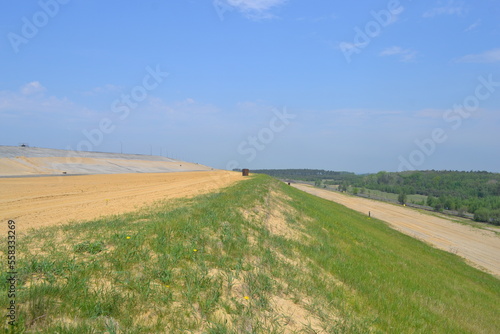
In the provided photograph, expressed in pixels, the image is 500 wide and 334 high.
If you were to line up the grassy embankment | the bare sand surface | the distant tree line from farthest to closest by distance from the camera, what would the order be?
the distant tree line, the bare sand surface, the grassy embankment

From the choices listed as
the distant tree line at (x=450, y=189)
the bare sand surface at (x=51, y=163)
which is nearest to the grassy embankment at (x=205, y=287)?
the bare sand surface at (x=51, y=163)

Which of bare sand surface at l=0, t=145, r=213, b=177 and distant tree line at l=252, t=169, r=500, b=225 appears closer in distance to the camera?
bare sand surface at l=0, t=145, r=213, b=177

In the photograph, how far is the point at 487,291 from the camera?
682 inches

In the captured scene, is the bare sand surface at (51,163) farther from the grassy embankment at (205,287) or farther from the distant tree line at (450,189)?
the distant tree line at (450,189)

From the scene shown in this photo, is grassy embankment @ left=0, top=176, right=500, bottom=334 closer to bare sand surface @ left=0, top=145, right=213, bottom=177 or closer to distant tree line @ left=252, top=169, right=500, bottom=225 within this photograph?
bare sand surface @ left=0, top=145, right=213, bottom=177

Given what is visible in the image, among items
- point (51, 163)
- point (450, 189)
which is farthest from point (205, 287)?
point (450, 189)

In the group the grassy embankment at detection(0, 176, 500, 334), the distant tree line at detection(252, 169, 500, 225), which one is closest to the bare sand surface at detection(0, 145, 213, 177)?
the grassy embankment at detection(0, 176, 500, 334)

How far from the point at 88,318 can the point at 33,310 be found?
613mm

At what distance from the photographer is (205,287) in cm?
541

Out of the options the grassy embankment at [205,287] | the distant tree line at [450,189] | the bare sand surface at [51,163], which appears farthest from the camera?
the distant tree line at [450,189]

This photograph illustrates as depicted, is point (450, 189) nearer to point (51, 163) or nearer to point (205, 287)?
point (51, 163)

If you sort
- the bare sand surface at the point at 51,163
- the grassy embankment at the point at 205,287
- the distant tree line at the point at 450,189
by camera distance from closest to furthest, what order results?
the grassy embankment at the point at 205,287 → the bare sand surface at the point at 51,163 → the distant tree line at the point at 450,189

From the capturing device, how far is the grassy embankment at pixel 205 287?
4.32m

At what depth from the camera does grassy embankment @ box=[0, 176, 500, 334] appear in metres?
4.32
